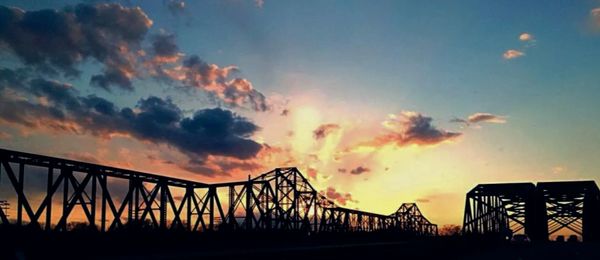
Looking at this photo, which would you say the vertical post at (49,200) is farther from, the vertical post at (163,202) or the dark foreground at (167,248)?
the vertical post at (163,202)

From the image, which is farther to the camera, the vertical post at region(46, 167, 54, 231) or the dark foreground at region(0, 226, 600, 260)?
the vertical post at region(46, 167, 54, 231)

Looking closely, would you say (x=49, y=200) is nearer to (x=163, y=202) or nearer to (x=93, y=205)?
(x=93, y=205)

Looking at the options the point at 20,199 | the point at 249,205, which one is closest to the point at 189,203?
the point at 249,205

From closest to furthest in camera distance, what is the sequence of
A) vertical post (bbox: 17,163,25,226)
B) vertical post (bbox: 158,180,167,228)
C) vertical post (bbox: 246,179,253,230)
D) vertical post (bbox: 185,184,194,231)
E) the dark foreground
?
the dark foreground, vertical post (bbox: 17,163,25,226), vertical post (bbox: 158,180,167,228), vertical post (bbox: 185,184,194,231), vertical post (bbox: 246,179,253,230)

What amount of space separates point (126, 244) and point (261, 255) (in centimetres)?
1671

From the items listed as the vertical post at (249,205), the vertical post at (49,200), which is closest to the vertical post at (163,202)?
the vertical post at (49,200)

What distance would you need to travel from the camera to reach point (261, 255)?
2748 centimetres

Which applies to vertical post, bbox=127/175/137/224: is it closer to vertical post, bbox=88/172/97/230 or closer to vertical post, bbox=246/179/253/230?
vertical post, bbox=88/172/97/230

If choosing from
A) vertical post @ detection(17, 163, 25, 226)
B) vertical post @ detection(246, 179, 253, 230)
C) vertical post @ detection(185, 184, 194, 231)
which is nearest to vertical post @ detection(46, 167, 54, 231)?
vertical post @ detection(17, 163, 25, 226)

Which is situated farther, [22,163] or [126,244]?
[22,163]

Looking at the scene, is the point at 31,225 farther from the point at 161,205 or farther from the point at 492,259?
the point at 492,259

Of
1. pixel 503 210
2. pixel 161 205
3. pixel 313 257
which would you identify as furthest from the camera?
pixel 503 210

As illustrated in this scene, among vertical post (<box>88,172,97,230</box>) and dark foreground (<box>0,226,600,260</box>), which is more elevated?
vertical post (<box>88,172,97,230</box>)

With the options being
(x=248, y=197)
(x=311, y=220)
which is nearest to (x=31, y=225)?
(x=248, y=197)
